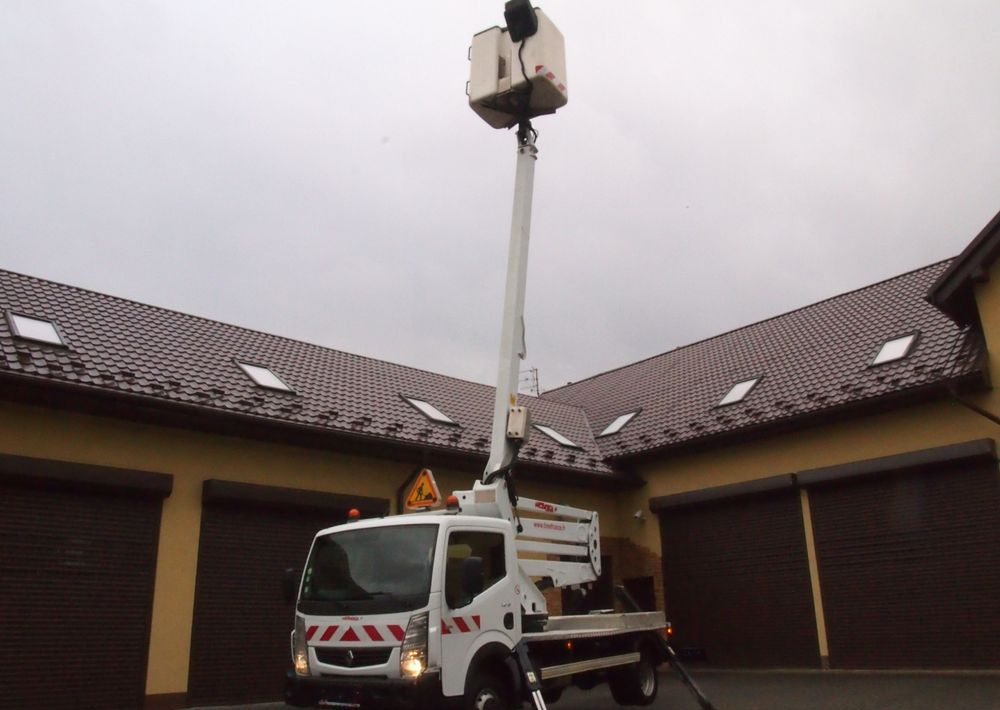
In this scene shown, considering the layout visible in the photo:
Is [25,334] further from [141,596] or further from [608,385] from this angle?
[608,385]

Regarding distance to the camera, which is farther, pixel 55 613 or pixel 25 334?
pixel 25 334

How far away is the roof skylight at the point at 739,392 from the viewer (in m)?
17.3

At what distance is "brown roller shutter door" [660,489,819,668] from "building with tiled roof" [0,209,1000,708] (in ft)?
0.14

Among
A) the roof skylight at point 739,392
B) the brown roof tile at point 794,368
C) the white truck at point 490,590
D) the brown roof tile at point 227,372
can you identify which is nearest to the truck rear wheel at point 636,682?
the white truck at point 490,590

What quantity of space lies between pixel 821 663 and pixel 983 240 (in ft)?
24.3

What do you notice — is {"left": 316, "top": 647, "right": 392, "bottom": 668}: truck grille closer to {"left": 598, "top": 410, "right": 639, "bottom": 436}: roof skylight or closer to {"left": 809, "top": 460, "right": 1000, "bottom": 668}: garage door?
{"left": 809, "top": 460, "right": 1000, "bottom": 668}: garage door

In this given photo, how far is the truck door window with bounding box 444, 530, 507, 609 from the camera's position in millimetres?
8102

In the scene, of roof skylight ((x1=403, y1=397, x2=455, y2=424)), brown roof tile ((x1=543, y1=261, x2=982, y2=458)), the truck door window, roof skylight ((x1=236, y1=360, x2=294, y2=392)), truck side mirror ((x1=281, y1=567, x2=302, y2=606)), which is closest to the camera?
the truck door window

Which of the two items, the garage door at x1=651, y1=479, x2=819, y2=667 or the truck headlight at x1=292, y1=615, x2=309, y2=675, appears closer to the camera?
the truck headlight at x1=292, y1=615, x2=309, y2=675

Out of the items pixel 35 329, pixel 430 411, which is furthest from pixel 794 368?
pixel 35 329

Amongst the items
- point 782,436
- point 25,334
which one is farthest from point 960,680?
point 25,334

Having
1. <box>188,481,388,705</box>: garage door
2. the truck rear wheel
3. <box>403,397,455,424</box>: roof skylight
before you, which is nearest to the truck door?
the truck rear wheel

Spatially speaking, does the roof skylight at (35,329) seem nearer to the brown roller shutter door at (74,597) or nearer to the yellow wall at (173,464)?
the yellow wall at (173,464)

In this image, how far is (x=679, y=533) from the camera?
17328mm
